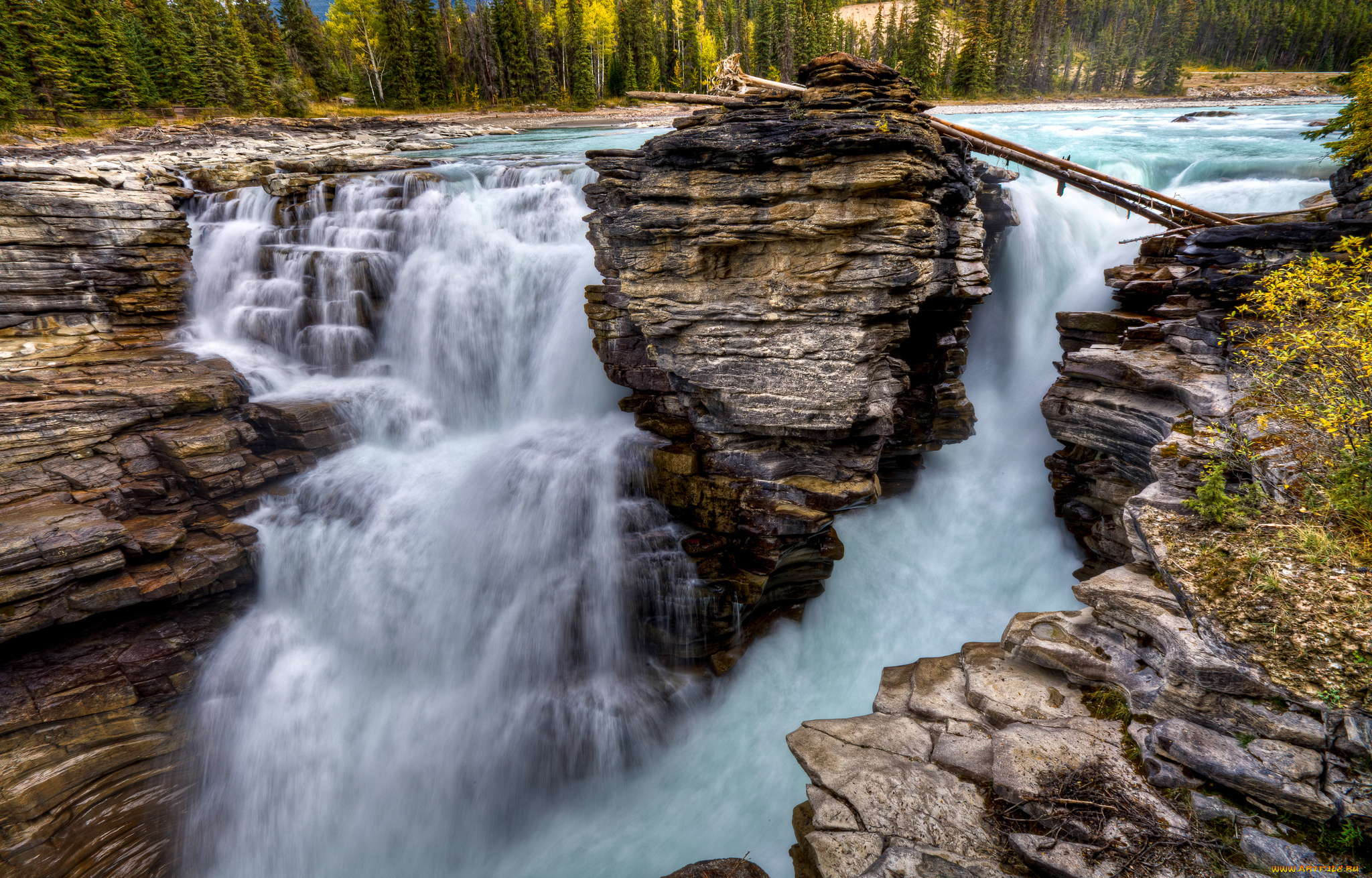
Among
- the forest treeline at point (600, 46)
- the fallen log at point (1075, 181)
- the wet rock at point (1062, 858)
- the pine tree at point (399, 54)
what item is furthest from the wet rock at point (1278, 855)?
the pine tree at point (399, 54)

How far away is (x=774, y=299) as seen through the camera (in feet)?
29.6

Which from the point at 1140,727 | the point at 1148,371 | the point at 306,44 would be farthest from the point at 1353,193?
the point at 306,44

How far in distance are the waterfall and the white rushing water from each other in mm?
48

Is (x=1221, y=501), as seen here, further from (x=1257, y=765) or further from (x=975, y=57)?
(x=975, y=57)

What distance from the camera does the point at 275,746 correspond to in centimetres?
926

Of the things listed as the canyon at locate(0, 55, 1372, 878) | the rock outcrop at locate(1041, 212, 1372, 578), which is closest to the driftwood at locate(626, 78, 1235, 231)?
the rock outcrop at locate(1041, 212, 1372, 578)

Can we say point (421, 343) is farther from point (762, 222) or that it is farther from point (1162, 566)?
point (1162, 566)

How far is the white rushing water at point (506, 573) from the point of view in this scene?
891cm

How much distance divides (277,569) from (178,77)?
5419 centimetres

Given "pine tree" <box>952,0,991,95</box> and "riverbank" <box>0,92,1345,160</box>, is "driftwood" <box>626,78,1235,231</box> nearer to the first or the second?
"riverbank" <box>0,92,1345,160</box>

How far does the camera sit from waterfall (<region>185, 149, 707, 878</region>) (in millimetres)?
9016

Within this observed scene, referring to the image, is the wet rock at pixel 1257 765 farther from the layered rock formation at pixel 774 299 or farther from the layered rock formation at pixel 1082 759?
the layered rock formation at pixel 774 299

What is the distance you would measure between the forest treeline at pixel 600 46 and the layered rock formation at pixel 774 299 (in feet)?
174

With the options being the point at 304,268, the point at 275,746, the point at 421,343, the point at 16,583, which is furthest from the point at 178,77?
the point at 275,746
